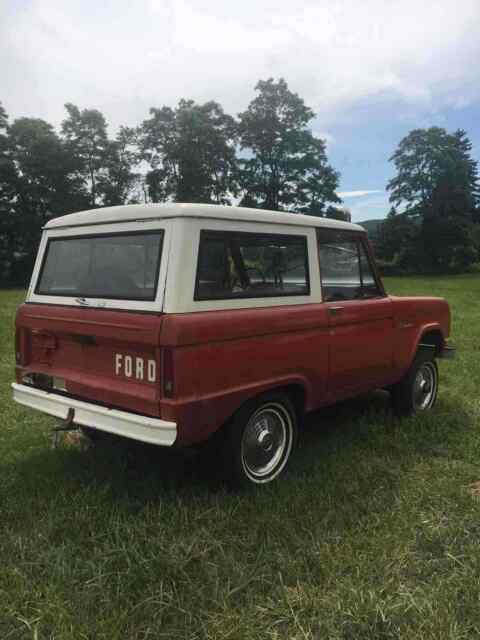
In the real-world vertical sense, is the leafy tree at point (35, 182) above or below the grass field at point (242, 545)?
above

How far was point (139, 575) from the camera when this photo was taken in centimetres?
269

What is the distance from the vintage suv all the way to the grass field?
1.44 feet

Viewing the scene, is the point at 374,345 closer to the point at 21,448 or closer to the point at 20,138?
the point at 21,448

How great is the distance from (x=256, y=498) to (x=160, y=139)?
4403cm

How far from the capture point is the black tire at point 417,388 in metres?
5.16

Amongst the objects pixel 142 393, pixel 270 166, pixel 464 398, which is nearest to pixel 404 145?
pixel 270 166

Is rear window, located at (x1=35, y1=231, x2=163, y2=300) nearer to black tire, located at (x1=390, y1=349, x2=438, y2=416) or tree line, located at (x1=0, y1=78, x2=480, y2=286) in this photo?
black tire, located at (x1=390, y1=349, x2=438, y2=416)

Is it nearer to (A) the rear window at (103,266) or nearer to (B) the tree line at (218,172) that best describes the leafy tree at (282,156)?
(B) the tree line at (218,172)

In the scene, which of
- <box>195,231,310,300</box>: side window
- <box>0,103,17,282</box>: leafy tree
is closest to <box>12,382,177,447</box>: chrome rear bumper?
<box>195,231,310,300</box>: side window

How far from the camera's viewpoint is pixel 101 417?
10.8 ft

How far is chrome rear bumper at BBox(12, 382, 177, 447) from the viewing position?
Result: 3000 millimetres

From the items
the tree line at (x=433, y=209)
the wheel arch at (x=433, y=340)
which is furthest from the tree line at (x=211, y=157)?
the wheel arch at (x=433, y=340)

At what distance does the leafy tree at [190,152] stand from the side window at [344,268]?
3832 cm

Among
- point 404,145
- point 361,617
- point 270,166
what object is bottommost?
point 361,617
